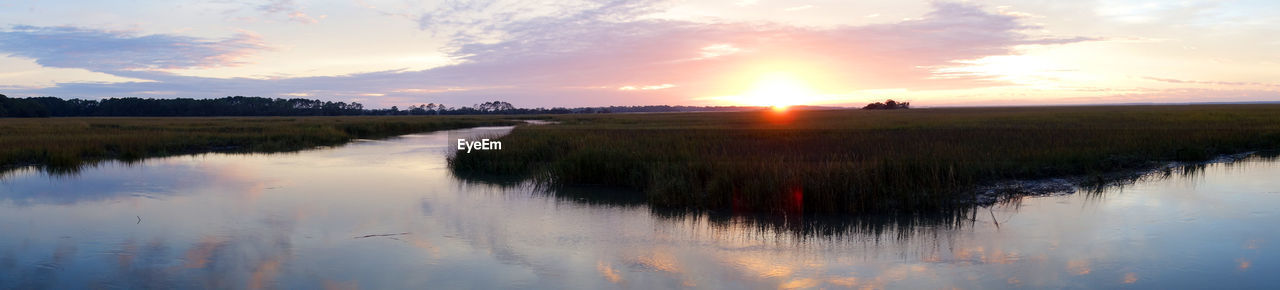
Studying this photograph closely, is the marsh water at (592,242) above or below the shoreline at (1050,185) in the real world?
below

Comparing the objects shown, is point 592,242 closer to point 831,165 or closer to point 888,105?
point 831,165

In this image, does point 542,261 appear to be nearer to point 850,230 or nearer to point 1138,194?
point 850,230

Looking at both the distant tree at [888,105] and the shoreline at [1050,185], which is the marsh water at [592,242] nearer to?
the shoreline at [1050,185]

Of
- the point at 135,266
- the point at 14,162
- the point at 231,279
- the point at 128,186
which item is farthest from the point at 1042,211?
the point at 14,162

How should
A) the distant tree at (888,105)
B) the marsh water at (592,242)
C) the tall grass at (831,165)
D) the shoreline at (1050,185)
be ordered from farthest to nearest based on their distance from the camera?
the distant tree at (888,105), the shoreline at (1050,185), the tall grass at (831,165), the marsh water at (592,242)

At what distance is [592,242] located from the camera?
7773mm

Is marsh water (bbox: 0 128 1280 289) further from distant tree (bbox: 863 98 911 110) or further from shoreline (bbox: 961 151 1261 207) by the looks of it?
distant tree (bbox: 863 98 911 110)

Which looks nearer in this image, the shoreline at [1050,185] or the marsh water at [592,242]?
the marsh water at [592,242]

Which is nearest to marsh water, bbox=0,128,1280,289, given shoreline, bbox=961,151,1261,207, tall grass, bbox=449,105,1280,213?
shoreline, bbox=961,151,1261,207

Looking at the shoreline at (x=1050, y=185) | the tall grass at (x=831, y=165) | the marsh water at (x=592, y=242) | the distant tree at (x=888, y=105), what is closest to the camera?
the marsh water at (x=592, y=242)

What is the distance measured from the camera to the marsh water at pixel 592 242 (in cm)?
618

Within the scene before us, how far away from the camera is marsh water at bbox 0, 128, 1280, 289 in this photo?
20.3 ft

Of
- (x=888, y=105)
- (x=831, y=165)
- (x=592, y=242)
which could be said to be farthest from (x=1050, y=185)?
(x=888, y=105)

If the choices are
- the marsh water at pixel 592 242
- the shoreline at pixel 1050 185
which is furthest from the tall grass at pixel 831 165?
the marsh water at pixel 592 242
